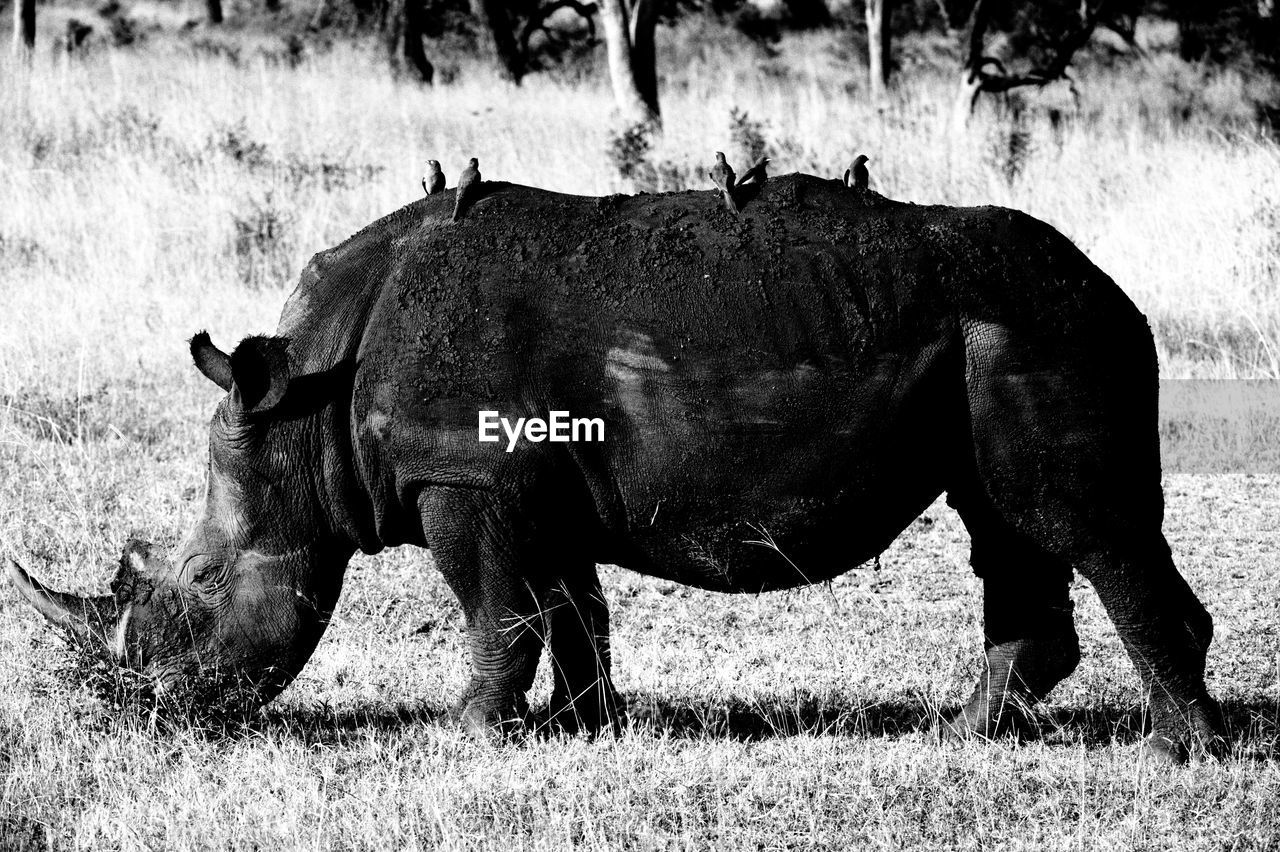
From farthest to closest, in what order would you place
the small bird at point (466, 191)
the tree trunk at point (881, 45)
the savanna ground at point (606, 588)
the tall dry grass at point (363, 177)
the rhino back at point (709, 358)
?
1. the tree trunk at point (881, 45)
2. the tall dry grass at point (363, 177)
3. the small bird at point (466, 191)
4. the rhino back at point (709, 358)
5. the savanna ground at point (606, 588)

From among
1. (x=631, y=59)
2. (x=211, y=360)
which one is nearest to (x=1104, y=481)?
(x=211, y=360)

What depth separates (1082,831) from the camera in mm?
4523

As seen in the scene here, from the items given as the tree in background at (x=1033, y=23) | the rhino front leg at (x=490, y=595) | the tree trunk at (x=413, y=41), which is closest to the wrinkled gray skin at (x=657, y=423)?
the rhino front leg at (x=490, y=595)

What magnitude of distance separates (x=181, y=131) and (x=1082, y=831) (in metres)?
13.7

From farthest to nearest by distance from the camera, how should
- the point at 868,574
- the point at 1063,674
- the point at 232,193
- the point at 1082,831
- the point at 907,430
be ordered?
the point at 232,193 < the point at 868,574 < the point at 1063,674 < the point at 907,430 < the point at 1082,831

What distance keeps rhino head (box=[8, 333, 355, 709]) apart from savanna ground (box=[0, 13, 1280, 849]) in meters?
0.26

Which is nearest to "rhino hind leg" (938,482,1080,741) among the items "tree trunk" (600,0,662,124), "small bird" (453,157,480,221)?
"small bird" (453,157,480,221)

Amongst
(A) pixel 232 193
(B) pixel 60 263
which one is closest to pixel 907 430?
(B) pixel 60 263

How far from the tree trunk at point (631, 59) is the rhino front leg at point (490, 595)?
49.5ft

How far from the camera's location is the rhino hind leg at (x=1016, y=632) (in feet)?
17.6

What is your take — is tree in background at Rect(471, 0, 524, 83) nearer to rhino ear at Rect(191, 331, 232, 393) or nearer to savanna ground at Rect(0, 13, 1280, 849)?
savanna ground at Rect(0, 13, 1280, 849)

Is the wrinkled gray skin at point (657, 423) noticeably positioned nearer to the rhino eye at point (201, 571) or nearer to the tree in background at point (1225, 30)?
the rhino eye at point (201, 571)

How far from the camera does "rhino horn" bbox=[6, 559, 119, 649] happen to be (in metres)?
5.09

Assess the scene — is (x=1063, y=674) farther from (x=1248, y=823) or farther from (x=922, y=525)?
(x=922, y=525)
